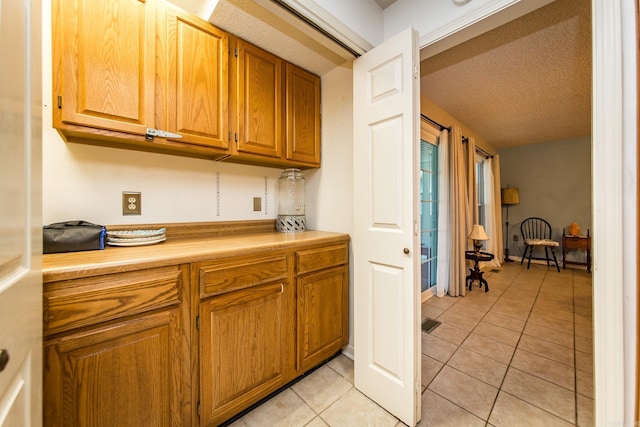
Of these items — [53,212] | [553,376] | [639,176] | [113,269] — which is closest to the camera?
[639,176]

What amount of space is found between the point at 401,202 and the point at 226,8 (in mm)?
1433

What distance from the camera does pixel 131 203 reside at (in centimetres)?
142

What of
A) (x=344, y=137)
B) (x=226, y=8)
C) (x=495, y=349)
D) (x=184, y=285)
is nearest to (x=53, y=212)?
(x=184, y=285)

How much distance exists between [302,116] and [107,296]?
1.59m

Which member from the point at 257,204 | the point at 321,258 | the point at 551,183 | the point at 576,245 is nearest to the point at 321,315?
the point at 321,258

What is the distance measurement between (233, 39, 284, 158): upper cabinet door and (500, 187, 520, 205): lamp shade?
5.59 m

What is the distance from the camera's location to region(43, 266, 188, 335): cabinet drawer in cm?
80

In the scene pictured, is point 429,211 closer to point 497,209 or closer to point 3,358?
point 497,209

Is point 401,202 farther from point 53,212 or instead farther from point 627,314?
point 53,212

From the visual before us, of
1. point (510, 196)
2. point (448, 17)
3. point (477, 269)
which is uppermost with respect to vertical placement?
point (448, 17)

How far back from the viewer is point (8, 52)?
0.48m

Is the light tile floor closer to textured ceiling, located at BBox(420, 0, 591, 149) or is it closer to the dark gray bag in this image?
the dark gray bag

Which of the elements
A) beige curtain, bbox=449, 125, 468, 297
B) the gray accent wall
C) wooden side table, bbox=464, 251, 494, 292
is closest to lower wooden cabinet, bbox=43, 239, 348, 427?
beige curtain, bbox=449, 125, 468, 297

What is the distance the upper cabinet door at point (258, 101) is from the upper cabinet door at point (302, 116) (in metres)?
0.09
